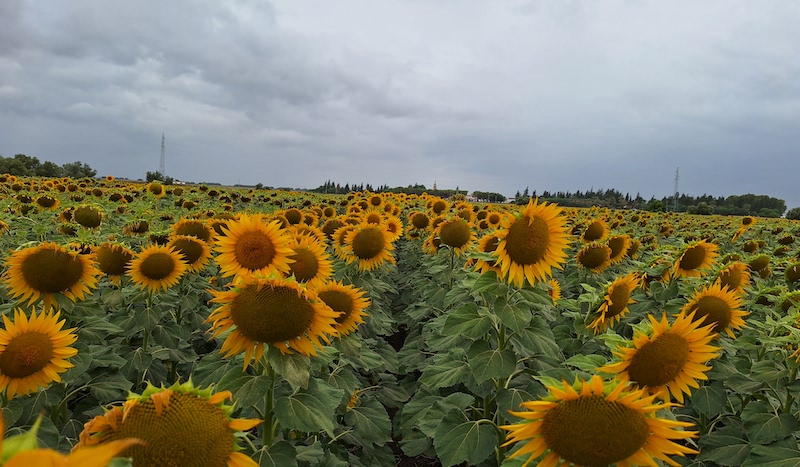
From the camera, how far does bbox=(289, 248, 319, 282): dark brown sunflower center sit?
404cm

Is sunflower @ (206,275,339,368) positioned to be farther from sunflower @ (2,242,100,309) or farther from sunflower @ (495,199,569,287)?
sunflower @ (2,242,100,309)

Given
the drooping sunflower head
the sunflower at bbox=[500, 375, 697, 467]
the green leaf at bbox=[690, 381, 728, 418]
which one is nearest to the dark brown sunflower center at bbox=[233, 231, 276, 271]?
the sunflower at bbox=[500, 375, 697, 467]

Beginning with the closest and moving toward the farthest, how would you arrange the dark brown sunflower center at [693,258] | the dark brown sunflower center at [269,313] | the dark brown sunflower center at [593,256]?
1. the dark brown sunflower center at [269,313]
2. the dark brown sunflower center at [693,258]
3. the dark brown sunflower center at [593,256]

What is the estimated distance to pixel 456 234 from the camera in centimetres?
643

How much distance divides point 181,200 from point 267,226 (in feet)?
33.1

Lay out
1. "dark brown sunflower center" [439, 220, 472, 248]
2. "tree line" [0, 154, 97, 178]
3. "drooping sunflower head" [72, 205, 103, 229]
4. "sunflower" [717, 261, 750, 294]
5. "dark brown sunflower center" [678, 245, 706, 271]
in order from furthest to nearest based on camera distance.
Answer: "tree line" [0, 154, 97, 178]
"drooping sunflower head" [72, 205, 103, 229]
"dark brown sunflower center" [439, 220, 472, 248]
"dark brown sunflower center" [678, 245, 706, 271]
"sunflower" [717, 261, 750, 294]

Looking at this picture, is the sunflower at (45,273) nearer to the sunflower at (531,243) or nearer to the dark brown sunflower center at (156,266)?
Result: the dark brown sunflower center at (156,266)

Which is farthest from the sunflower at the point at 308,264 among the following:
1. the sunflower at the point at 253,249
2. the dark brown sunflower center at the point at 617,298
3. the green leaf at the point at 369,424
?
the dark brown sunflower center at the point at 617,298

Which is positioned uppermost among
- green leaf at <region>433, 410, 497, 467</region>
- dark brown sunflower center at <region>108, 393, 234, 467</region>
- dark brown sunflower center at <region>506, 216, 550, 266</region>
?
dark brown sunflower center at <region>506, 216, 550, 266</region>

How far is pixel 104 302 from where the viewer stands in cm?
449

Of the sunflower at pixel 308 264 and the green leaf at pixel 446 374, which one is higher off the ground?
the sunflower at pixel 308 264

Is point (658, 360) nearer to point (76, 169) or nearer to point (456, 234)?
point (456, 234)

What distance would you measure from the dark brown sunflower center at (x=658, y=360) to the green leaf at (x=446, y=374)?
1405mm

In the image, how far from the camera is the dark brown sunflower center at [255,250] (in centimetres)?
379
